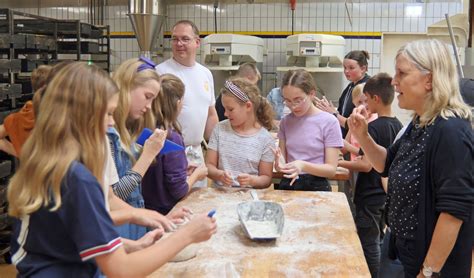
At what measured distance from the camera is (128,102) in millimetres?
1909

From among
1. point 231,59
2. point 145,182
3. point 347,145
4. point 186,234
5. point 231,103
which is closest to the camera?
point 186,234

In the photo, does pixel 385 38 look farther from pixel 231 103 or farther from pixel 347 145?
pixel 231 103

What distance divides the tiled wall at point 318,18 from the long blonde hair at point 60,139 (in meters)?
5.62

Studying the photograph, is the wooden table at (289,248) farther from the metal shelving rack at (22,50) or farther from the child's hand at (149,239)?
the metal shelving rack at (22,50)

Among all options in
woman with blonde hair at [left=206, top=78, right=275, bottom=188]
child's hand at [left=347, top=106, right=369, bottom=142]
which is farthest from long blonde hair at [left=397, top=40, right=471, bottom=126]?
woman with blonde hair at [left=206, top=78, right=275, bottom=188]

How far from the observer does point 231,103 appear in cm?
243

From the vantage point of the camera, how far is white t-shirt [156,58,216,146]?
312cm

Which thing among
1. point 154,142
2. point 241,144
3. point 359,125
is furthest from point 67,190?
point 241,144

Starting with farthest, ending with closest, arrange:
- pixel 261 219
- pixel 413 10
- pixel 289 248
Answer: pixel 413 10 < pixel 261 219 < pixel 289 248

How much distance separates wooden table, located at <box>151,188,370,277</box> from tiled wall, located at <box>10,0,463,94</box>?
4.66 metres

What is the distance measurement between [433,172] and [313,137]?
95cm

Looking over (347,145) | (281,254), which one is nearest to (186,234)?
(281,254)

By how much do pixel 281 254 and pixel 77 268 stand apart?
0.72 meters

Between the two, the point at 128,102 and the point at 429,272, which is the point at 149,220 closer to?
the point at 128,102
